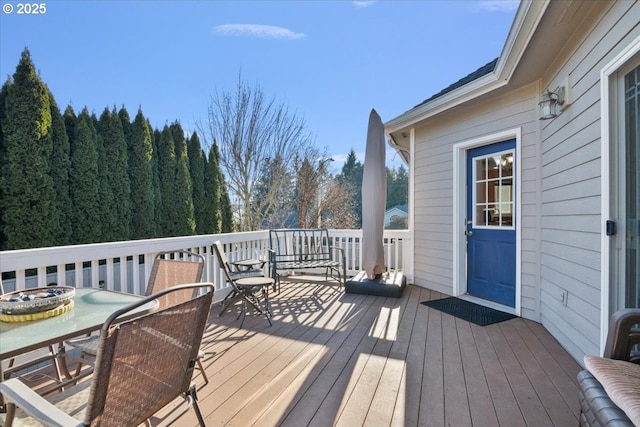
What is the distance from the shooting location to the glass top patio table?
3.83 ft

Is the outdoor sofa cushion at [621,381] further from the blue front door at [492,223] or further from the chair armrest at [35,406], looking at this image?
the blue front door at [492,223]

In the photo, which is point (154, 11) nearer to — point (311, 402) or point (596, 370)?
point (311, 402)

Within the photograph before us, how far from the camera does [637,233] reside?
6.14 feet

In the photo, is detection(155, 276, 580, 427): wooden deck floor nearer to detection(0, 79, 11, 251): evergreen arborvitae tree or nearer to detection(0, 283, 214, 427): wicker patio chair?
detection(0, 283, 214, 427): wicker patio chair

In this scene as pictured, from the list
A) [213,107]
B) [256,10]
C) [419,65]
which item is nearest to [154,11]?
[256,10]

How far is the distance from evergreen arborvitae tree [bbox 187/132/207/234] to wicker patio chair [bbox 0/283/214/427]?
667 cm

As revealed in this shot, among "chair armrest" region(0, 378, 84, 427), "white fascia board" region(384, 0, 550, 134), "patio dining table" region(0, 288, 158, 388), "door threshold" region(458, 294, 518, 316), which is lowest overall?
"door threshold" region(458, 294, 518, 316)

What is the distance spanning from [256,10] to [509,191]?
5.76 metres

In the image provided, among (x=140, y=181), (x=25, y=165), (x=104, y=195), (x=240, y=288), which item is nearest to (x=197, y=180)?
(x=140, y=181)

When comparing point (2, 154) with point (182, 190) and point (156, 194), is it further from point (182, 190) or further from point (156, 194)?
point (182, 190)

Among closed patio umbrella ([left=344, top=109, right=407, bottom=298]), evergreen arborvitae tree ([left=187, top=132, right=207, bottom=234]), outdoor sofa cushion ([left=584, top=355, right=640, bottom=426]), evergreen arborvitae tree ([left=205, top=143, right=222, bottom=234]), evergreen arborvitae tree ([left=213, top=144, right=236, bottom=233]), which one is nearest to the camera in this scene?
outdoor sofa cushion ([left=584, top=355, right=640, bottom=426])

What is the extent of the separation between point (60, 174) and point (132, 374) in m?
5.41

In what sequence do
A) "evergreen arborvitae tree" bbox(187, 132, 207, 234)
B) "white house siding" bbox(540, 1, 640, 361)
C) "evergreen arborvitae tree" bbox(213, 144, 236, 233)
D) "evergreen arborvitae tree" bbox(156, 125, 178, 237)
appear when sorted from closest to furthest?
"white house siding" bbox(540, 1, 640, 361) < "evergreen arborvitae tree" bbox(156, 125, 178, 237) < "evergreen arborvitae tree" bbox(187, 132, 207, 234) < "evergreen arborvitae tree" bbox(213, 144, 236, 233)

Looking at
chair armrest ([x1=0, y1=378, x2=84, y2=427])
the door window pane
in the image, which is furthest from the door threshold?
chair armrest ([x1=0, y1=378, x2=84, y2=427])
